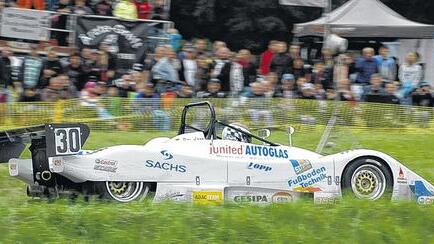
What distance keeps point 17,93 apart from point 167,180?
6.79 meters

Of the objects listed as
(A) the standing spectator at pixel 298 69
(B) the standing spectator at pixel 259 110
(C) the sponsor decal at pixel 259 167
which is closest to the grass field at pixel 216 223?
(C) the sponsor decal at pixel 259 167

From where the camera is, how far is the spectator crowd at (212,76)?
16.8 m

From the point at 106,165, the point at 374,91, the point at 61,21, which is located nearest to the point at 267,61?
the point at 374,91

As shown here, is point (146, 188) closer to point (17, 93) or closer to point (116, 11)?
point (17, 93)

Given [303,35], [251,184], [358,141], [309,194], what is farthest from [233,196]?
[303,35]

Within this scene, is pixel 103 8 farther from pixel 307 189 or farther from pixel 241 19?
pixel 241 19

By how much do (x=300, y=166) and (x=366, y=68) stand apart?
820cm

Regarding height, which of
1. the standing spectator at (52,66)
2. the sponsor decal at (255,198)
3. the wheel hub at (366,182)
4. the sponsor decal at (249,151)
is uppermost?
the sponsor decal at (249,151)

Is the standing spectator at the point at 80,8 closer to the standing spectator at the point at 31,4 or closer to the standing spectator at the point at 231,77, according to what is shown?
the standing spectator at the point at 31,4

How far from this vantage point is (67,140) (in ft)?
33.4

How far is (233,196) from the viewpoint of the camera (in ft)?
35.8

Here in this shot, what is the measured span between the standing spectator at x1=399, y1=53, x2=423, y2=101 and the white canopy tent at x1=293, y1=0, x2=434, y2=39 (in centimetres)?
222

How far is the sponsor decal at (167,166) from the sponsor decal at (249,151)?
421 mm

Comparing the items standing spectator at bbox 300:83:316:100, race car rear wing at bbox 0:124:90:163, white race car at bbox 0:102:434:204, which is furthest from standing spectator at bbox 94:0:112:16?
race car rear wing at bbox 0:124:90:163
